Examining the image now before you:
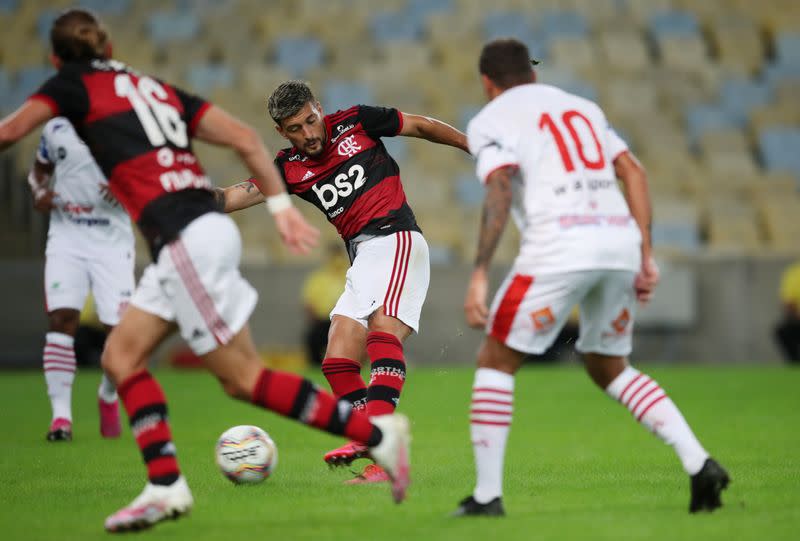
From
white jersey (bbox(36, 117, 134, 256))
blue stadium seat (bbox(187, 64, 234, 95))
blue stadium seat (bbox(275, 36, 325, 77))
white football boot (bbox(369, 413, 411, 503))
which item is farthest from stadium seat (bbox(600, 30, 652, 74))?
white football boot (bbox(369, 413, 411, 503))

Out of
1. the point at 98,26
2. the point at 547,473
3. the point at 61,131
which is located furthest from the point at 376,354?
the point at 61,131

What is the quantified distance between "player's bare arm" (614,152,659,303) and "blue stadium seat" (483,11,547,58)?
17605 millimetres

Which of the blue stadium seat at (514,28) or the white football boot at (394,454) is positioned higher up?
the blue stadium seat at (514,28)

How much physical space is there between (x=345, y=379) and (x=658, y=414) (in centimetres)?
226

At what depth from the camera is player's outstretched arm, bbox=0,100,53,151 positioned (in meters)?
5.39

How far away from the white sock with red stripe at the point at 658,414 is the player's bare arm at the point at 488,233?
2.68 ft

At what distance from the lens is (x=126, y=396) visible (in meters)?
5.55

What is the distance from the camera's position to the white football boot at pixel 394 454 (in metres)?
5.78

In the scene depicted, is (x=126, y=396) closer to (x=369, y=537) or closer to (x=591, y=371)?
(x=369, y=537)

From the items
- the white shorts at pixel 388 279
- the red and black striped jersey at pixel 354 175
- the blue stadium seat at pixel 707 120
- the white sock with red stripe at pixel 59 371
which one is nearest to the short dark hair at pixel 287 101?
the red and black striped jersey at pixel 354 175

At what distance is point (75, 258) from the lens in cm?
968

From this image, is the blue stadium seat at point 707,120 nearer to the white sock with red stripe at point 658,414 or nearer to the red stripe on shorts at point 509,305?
the white sock with red stripe at point 658,414

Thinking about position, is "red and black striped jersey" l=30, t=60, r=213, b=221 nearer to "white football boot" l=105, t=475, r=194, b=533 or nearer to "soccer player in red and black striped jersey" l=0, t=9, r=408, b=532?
"soccer player in red and black striped jersey" l=0, t=9, r=408, b=532

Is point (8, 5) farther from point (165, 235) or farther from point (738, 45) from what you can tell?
point (165, 235)
